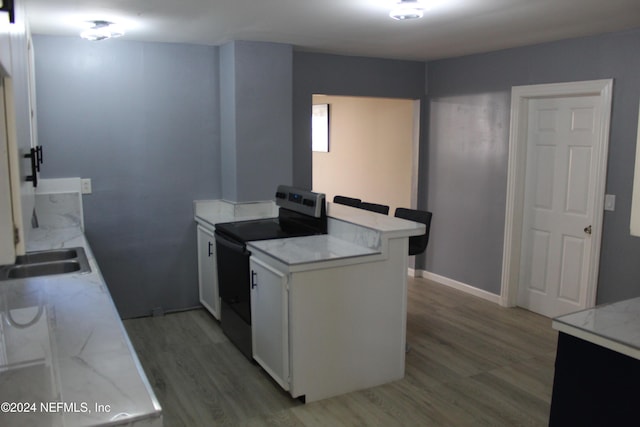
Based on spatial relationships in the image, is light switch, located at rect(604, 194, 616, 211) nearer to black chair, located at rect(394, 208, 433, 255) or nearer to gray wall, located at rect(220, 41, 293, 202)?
black chair, located at rect(394, 208, 433, 255)

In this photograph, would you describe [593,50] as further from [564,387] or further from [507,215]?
[564,387]

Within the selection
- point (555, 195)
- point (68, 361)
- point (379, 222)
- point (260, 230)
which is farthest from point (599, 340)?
point (555, 195)

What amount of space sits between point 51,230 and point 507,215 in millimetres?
3789

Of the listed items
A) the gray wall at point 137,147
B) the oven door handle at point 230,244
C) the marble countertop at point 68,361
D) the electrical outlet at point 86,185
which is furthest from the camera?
the electrical outlet at point 86,185

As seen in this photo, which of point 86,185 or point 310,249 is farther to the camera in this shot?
point 86,185

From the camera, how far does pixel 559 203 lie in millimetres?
4449

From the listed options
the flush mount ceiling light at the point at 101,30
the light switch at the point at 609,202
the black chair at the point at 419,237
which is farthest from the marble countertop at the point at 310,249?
the light switch at the point at 609,202

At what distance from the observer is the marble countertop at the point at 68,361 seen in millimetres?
1337

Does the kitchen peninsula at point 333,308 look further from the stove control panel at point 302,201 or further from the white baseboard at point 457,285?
the white baseboard at point 457,285

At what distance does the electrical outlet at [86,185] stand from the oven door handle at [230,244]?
3.67ft

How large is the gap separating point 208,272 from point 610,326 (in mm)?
3150

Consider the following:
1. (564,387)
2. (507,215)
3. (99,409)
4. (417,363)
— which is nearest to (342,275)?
(417,363)

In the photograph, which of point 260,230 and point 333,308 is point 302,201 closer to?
point 260,230

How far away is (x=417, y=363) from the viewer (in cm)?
362
